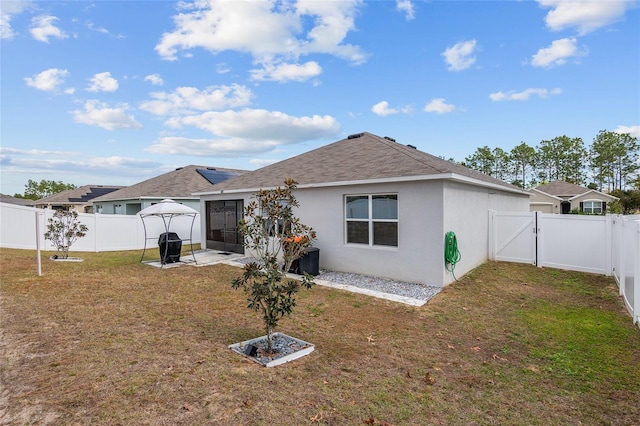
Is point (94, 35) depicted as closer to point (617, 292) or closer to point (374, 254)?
point (374, 254)

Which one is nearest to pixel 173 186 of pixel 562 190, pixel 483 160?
pixel 562 190

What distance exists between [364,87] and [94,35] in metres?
10.6

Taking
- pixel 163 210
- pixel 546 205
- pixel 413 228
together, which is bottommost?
pixel 413 228

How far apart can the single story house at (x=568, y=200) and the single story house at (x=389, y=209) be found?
2338cm

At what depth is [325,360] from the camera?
4121mm

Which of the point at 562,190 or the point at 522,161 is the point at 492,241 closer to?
the point at 562,190

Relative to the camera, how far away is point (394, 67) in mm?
14023

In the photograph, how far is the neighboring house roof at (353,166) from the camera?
328 inches

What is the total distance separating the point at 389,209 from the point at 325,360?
16.9 feet

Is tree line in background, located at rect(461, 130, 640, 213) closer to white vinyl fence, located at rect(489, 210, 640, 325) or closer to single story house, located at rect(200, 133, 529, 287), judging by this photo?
white vinyl fence, located at rect(489, 210, 640, 325)

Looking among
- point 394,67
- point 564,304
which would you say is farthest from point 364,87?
point 564,304

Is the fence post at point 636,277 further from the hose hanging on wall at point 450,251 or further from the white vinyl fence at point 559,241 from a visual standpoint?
the hose hanging on wall at point 450,251

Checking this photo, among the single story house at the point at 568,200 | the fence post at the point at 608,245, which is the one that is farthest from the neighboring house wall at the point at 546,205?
the fence post at the point at 608,245

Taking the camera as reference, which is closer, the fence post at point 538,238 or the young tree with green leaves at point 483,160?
the fence post at point 538,238
